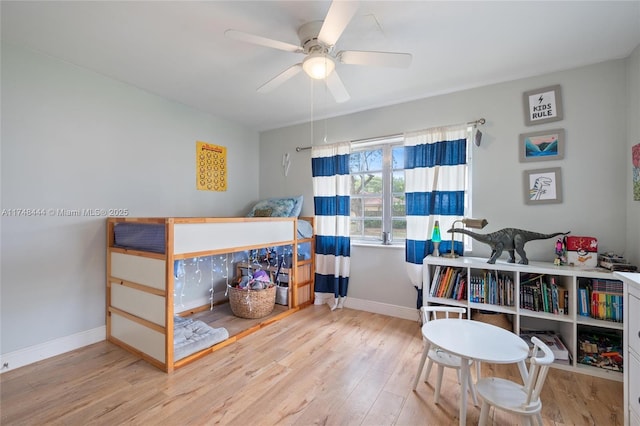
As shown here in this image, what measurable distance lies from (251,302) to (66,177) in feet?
6.22

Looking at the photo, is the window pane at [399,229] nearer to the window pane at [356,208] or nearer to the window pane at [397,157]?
the window pane at [356,208]

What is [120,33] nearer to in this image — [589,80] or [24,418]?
[24,418]

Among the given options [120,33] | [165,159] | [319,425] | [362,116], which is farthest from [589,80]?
[165,159]

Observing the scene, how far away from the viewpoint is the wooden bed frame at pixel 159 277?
1918mm

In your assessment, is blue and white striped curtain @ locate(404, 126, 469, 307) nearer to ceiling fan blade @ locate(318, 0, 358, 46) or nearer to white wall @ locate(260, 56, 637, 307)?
white wall @ locate(260, 56, 637, 307)

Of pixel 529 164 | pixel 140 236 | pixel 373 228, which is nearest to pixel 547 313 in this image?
pixel 529 164

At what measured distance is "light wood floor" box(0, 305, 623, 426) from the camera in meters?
1.50

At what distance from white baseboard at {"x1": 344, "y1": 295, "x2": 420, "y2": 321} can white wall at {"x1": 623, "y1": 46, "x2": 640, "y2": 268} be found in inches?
66.9

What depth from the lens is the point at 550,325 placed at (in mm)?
2287

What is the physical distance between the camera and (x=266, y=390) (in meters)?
1.73

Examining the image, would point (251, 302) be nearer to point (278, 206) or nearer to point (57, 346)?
point (278, 206)

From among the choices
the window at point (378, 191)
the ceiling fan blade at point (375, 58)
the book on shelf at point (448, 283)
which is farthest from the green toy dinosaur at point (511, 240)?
the ceiling fan blade at point (375, 58)

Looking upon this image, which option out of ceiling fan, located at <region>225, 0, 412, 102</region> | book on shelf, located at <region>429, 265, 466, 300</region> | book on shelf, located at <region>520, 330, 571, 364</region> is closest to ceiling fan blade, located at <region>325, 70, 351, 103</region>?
ceiling fan, located at <region>225, 0, 412, 102</region>

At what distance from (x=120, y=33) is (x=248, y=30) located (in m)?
0.87
